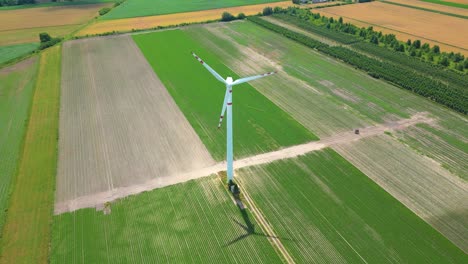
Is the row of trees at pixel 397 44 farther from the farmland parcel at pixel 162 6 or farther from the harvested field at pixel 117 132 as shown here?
the harvested field at pixel 117 132

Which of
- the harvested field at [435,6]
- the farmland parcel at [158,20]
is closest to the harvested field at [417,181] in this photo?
the farmland parcel at [158,20]

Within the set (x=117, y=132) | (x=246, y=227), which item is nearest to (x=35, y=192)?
(x=117, y=132)

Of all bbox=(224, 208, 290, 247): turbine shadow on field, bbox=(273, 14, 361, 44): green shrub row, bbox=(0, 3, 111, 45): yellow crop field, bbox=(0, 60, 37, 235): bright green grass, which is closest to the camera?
bbox=(224, 208, 290, 247): turbine shadow on field

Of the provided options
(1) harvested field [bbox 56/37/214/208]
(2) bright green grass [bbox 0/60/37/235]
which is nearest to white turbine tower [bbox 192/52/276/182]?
(1) harvested field [bbox 56/37/214/208]

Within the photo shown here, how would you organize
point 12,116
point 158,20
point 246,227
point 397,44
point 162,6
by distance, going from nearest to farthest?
point 246,227, point 12,116, point 397,44, point 158,20, point 162,6

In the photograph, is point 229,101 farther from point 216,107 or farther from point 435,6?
point 435,6

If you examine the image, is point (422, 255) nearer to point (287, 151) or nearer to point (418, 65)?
point (287, 151)

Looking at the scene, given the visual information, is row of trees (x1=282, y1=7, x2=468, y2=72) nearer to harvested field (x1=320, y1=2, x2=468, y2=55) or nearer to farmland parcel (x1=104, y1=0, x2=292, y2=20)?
harvested field (x1=320, y1=2, x2=468, y2=55)
